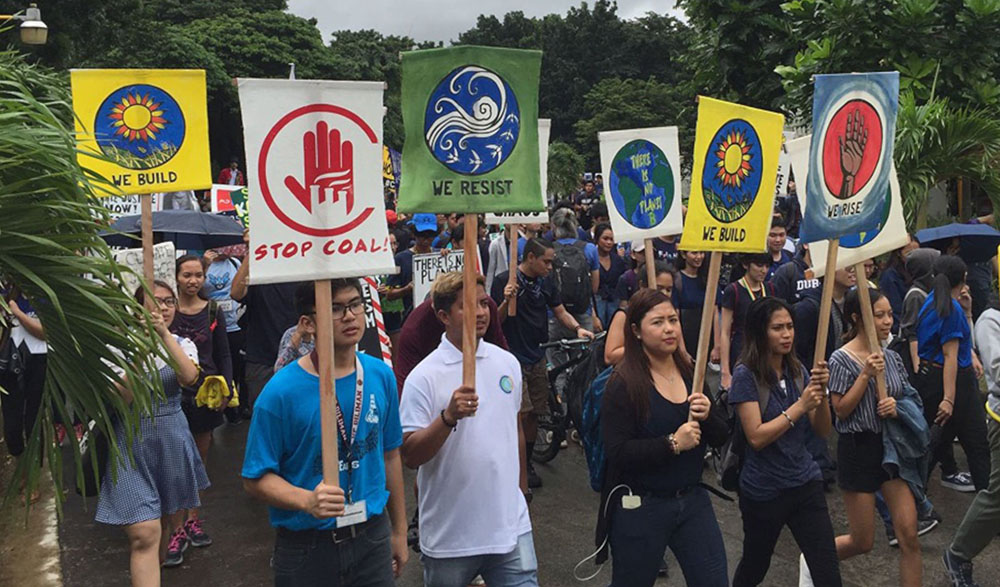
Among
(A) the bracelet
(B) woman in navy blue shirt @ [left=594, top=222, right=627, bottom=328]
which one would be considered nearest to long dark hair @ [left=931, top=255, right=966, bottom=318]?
(A) the bracelet

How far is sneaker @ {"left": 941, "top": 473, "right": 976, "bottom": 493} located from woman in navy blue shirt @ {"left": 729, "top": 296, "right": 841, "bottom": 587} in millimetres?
3157

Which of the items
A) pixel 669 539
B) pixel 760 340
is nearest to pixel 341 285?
pixel 669 539

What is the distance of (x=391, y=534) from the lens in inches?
172

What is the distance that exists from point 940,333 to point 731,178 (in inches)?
100

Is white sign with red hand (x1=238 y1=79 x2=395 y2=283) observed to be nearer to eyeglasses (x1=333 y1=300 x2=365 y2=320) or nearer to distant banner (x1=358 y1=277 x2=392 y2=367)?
eyeglasses (x1=333 y1=300 x2=365 y2=320)

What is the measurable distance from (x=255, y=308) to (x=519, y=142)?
13.5 ft

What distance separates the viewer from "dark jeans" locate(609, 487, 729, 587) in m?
4.64

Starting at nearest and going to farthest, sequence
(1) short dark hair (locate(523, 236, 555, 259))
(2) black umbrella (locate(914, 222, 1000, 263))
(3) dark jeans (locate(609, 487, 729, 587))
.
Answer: (3) dark jeans (locate(609, 487, 729, 587)) → (1) short dark hair (locate(523, 236, 555, 259)) → (2) black umbrella (locate(914, 222, 1000, 263))

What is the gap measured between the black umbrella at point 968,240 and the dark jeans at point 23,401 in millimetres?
7383

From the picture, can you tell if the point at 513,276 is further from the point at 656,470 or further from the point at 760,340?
the point at 656,470

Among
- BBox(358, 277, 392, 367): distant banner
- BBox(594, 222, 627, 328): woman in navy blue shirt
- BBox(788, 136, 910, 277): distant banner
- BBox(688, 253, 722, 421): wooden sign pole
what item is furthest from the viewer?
BBox(594, 222, 627, 328): woman in navy blue shirt

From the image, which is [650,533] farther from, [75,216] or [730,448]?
[75,216]

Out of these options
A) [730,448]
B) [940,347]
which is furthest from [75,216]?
[940,347]

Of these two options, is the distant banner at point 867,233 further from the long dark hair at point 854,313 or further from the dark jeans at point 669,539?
the dark jeans at point 669,539
